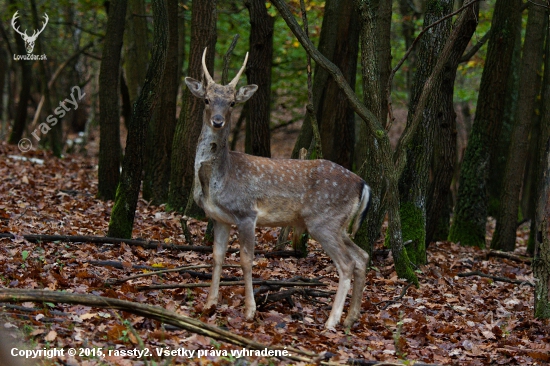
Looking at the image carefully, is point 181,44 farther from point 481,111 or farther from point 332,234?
point 332,234

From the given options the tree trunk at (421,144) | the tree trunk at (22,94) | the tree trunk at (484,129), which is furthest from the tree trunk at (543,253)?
the tree trunk at (22,94)

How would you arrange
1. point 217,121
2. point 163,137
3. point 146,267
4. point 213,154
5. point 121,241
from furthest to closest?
point 163,137
point 121,241
point 146,267
point 213,154
point 217,121

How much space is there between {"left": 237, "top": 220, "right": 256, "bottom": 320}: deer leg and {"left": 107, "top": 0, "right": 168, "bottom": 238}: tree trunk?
9.36 feet

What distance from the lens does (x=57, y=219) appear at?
446 inches

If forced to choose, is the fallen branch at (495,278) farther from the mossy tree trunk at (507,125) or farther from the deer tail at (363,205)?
the mossy tree trunk at (507,125)

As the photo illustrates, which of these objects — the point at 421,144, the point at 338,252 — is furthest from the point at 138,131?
the point at 421,144

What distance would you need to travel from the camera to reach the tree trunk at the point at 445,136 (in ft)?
39.4

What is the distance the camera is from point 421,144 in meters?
11.0

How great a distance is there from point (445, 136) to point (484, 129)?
2.66 m

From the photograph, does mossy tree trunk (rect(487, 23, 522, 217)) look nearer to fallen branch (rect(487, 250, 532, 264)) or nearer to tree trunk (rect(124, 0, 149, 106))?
fallen branch (rect(487, 250, 532, 264))

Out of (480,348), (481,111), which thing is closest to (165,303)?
(480,348)

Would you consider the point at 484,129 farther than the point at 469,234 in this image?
No

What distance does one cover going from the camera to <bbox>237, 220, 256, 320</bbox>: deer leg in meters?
7.44

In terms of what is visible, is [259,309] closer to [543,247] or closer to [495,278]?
[543,247]
